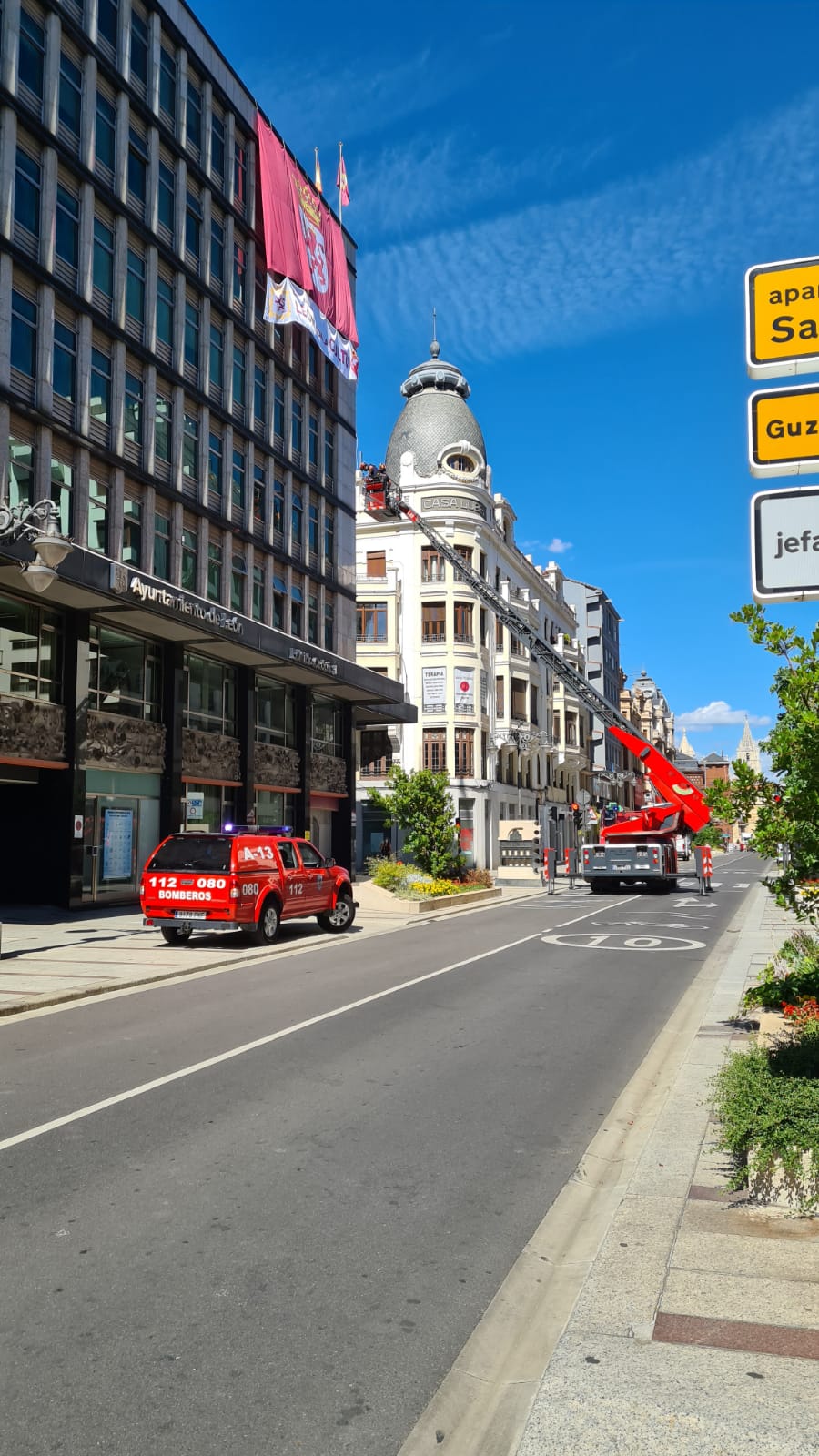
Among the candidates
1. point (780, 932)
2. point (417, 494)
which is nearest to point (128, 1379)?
point (780, 932)

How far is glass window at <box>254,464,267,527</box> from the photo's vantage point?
115ft

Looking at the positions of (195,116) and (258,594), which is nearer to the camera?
(195,116)

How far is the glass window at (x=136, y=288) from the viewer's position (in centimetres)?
2769

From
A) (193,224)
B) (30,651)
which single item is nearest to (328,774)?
(30,651)

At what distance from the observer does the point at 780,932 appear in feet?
66.0

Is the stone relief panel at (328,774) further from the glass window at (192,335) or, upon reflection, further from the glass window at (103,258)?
the glass window at (103,258)

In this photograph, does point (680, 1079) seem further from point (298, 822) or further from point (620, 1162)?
point (298, 822)

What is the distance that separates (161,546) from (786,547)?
25579 mm

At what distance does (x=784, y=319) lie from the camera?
5773 millimetres

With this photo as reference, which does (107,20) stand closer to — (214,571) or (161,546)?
(161,546)

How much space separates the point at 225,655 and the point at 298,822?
26.0 feet

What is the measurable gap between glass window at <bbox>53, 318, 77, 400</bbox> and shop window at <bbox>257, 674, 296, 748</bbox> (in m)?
12.1

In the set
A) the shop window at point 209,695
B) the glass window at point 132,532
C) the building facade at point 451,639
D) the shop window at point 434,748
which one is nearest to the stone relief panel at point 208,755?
the shop window at point 209,695

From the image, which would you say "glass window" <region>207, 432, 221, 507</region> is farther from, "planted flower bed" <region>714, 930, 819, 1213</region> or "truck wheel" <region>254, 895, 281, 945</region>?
"planted flower bed" <region>714, 930, 819, 1213</region>
